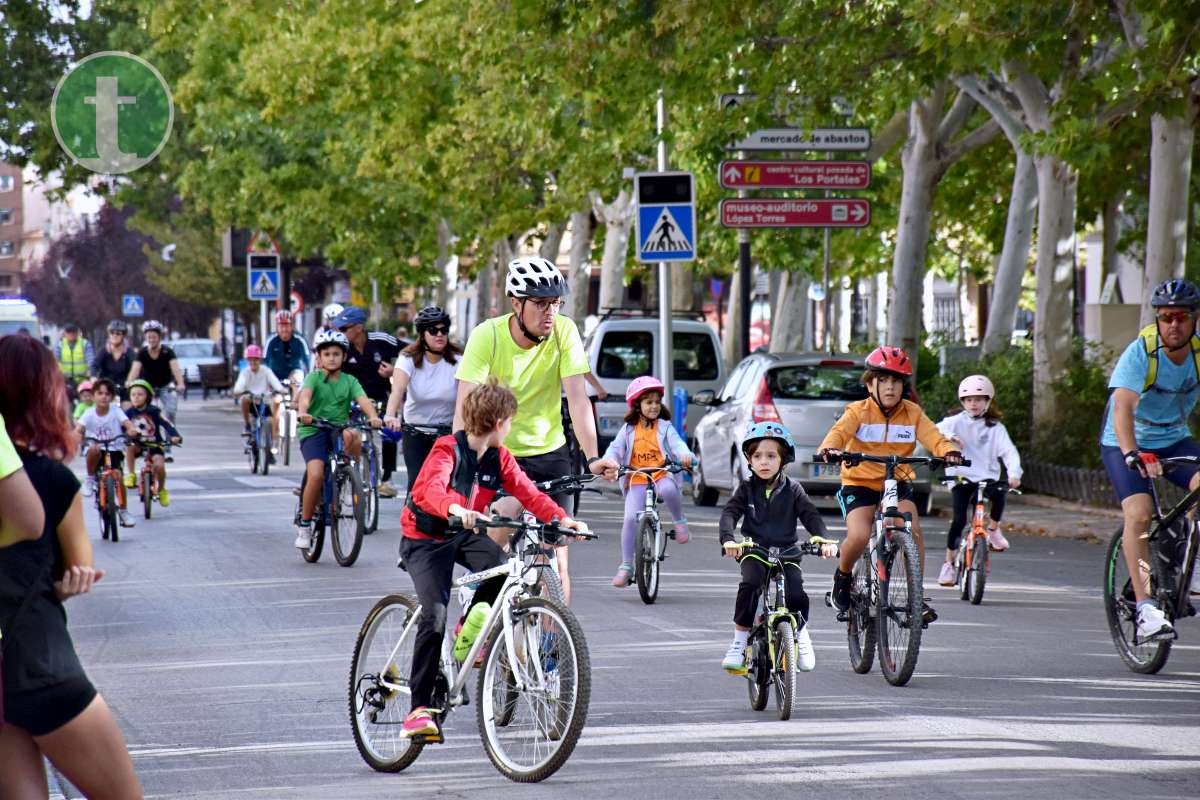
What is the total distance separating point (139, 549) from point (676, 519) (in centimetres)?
500

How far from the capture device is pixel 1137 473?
399 inches

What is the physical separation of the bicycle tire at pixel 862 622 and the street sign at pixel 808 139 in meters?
14.3

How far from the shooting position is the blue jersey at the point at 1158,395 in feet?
33.1

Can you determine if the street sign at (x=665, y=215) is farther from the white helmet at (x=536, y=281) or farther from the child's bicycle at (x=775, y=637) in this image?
the child's bicycle at (x=775, y=637)

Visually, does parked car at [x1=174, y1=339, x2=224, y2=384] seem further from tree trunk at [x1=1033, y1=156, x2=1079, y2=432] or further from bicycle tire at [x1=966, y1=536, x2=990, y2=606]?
bicycle tire at [x1=966, y1=536, x2=990, y2=606]

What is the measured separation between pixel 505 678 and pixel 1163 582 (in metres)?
4.01

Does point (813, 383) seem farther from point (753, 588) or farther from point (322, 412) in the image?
point (753, 588)

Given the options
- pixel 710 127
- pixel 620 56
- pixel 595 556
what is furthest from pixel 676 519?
pixel 710 127

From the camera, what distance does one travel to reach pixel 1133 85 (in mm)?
16312

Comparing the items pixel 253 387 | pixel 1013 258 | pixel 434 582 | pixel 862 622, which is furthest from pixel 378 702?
pixel 1013 258

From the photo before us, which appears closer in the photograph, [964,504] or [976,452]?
[964,504]

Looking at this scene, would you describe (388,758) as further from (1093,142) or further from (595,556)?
(1093,142)

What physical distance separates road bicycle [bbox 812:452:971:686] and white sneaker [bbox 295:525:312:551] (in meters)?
6.11

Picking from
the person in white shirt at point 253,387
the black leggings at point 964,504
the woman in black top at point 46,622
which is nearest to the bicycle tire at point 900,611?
the black leggings at point 964,504
